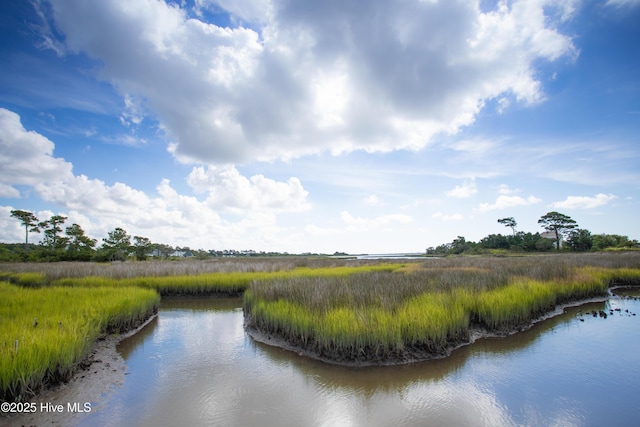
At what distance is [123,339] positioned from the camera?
8.62m

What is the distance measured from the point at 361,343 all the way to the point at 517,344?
4.48m

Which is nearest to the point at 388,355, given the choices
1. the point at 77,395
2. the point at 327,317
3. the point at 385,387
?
the point at 385,387

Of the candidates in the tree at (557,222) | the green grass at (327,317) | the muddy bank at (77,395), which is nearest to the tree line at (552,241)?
the tree at (557,222)

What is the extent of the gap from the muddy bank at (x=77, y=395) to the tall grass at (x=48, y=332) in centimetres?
20

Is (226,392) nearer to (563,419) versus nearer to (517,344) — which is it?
(563,419)

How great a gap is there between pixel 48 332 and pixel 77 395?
1.45 m

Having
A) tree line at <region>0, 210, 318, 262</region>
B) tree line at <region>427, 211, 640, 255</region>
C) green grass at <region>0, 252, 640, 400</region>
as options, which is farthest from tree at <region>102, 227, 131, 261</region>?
tree line at <region>427, 211, 640, 255</region>

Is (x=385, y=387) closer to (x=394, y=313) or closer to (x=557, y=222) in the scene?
(x=394, y=313)

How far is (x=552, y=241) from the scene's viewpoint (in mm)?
61250

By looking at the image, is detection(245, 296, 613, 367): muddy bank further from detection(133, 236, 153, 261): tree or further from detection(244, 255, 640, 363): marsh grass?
detection(133, 236, 153, 261): tree

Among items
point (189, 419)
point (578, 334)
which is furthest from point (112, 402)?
point (578, 334)

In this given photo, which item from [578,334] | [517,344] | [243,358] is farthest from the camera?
[578,334]

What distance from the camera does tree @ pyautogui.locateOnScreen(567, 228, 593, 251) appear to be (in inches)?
2222

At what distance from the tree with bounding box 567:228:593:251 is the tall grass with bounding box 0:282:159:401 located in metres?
72.7
